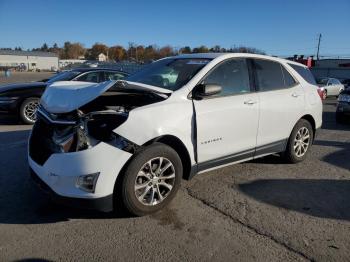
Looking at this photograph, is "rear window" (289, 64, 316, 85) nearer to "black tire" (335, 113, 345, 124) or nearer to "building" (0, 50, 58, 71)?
"black tire" (335, 113, 345, 124)

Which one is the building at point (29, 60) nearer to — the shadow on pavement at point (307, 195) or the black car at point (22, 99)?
the black car at point (22, 99)

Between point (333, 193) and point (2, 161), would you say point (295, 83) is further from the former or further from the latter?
point (2, 161)

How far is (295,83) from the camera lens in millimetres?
5898

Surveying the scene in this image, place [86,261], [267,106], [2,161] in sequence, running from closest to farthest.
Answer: [86,261], [267,106], [2,161]

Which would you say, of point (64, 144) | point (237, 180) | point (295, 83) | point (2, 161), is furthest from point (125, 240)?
point (295, 83)

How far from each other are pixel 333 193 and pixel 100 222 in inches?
118

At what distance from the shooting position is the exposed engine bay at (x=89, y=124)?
3.64 metres

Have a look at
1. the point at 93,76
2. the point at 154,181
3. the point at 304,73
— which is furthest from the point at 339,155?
Answer: the point at 93,76

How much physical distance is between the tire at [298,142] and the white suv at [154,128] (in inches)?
14.8

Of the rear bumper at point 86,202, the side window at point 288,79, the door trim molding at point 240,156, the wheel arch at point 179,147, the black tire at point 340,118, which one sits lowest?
the black tire at point 340,118

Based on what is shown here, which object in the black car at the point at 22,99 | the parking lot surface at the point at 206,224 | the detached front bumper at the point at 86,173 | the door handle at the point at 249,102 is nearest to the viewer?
the parking lot surface at the point at 206,224

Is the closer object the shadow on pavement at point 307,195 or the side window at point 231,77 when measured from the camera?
the shadow on pavement at point 307,195

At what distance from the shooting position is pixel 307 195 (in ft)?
15.6

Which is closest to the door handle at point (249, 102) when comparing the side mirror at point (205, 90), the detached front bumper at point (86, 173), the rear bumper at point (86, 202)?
the side mirror at point (205, 90)
